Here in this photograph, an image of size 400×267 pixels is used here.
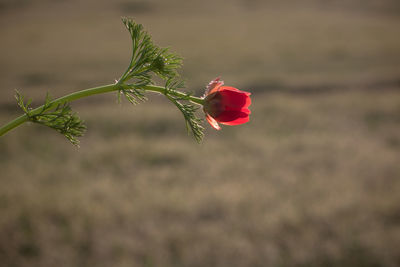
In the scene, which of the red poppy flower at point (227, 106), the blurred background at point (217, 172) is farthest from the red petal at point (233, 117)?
the blurred background at point (217, 172)

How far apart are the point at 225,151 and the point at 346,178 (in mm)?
→ 1906

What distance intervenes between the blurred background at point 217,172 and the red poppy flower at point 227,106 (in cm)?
17

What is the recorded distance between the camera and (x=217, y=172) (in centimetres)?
546

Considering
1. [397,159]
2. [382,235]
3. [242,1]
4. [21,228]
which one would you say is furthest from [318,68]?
[242,1]

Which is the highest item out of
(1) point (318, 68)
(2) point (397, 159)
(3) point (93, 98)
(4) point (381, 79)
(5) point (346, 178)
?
(1) point (318, 68)

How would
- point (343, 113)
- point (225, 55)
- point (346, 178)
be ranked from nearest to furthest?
point (346, 178), point (343, 113), point (225, 55)

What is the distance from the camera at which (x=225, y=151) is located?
6191 millimetres

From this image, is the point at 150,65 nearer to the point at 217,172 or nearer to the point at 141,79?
the point at 141,79

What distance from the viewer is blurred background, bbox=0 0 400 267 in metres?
3.92

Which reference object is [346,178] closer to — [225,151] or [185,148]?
[225,151]

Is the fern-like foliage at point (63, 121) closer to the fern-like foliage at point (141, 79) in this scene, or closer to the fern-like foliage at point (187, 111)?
the fern-like foliage at point (141, 79)

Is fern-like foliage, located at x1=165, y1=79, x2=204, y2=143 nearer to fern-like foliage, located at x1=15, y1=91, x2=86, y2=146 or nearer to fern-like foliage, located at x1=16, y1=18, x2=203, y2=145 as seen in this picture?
fern-like foliage, located at x1=16, y1=18, x2=203, y2=145

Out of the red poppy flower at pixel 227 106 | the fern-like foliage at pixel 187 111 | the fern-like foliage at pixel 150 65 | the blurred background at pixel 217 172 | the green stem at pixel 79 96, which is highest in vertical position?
the blurred background at pixel 217 172

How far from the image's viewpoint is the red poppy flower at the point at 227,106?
613 millimetres
